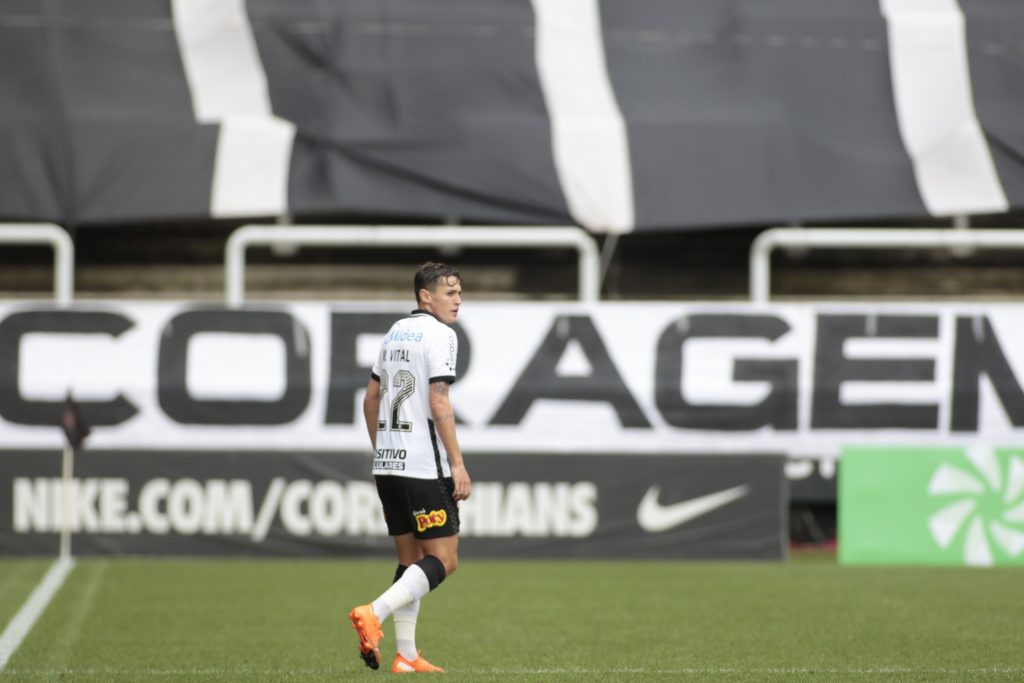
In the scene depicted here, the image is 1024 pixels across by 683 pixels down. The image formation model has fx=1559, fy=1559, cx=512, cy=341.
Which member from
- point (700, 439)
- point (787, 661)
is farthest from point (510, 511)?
point (787, 661)

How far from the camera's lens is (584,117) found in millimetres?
15984

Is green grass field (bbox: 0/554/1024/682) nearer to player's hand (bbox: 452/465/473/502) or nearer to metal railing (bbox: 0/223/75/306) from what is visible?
player's hand (bbox: 452/465/473/502)

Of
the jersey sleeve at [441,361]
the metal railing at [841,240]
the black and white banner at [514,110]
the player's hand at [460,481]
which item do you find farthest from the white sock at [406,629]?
the black and white banner at [514,110]

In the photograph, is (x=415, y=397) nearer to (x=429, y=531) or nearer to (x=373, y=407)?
(x=373, y=407)

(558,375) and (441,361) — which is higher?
(441,361)

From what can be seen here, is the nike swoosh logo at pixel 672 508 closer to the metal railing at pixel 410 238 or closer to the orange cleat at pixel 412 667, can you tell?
the metal railing at pixel 410 238

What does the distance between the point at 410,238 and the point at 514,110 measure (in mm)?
2116

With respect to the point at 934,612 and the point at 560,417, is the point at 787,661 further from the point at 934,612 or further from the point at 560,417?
the point at 560,417

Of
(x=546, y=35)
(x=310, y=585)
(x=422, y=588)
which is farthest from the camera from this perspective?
(x=546, y=35)

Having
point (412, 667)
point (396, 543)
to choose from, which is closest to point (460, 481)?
point (396, 543)

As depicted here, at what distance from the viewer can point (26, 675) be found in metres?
6.88

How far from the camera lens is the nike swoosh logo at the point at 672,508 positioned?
1361 cm

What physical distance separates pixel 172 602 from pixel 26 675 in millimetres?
3329

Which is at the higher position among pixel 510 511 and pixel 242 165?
pixel 242 165
